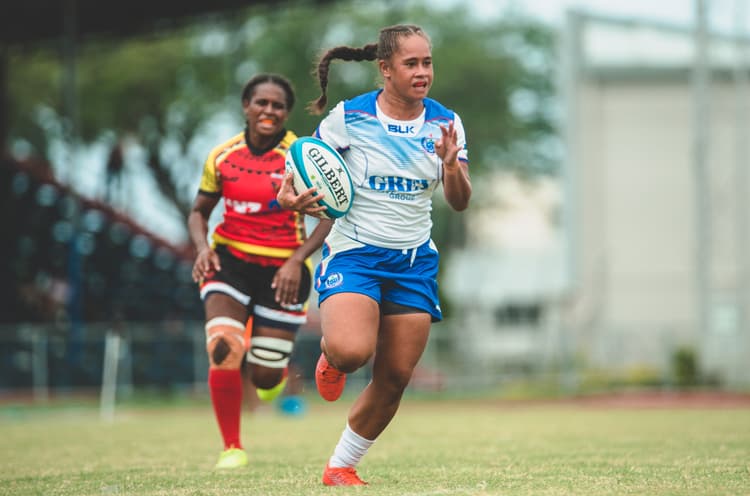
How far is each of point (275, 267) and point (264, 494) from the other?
2533 mm

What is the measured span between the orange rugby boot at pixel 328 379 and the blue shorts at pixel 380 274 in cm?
33

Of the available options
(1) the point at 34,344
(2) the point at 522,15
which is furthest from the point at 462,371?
(2) the point at 522,15

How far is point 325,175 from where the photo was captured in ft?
19.3

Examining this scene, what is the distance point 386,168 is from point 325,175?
316mm

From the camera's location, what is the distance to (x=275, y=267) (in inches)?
307

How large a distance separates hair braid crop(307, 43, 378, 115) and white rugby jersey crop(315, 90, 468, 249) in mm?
292

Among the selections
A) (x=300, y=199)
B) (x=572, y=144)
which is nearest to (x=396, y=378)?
(x=300, y=199)

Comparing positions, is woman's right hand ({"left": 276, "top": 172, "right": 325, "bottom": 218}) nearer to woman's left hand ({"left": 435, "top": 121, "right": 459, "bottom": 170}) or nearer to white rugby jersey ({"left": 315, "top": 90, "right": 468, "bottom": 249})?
white rugby jersey ({"left": 315, "top": 90, "right": 468, "bottom": 249})

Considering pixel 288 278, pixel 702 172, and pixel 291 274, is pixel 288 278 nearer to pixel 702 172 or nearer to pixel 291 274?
pixel 291 274

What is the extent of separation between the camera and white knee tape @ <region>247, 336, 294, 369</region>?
783 cm

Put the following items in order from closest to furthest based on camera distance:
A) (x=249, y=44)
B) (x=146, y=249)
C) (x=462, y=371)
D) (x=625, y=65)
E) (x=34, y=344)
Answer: (x=34, y=344)
(x=462, y=371)
(x=146, y=249)
(x=625, y=65)
(x=249, y=44)

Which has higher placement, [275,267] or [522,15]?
[522,15]

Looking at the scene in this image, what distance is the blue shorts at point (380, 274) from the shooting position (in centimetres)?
587

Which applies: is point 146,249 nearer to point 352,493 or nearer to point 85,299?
point 85,299
